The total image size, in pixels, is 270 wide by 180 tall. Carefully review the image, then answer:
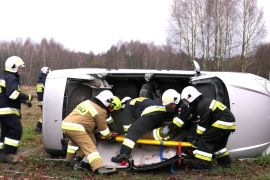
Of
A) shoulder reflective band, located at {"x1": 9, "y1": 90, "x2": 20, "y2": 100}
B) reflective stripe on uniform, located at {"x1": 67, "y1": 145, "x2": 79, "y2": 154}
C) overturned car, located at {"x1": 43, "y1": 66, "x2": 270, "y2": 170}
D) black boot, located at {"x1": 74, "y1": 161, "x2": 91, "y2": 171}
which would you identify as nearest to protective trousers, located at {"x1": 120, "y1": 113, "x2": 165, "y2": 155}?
overturned car, located at {"x1": 43, "y1": 66, "x2": 270, "y2": 170}

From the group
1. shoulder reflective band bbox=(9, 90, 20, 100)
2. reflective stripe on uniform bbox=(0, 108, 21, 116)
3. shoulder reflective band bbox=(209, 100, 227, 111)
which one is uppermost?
shoulder reflective band bbox=(9, 90, 20, 100)

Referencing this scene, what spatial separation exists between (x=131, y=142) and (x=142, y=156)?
0.47 metres

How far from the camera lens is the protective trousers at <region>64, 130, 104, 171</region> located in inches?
239

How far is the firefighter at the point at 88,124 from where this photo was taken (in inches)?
246

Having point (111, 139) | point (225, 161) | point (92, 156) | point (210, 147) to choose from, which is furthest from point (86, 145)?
point (225, 161)

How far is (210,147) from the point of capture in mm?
6203

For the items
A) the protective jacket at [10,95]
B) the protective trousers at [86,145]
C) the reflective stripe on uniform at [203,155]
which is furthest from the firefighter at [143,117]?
the protective jacket at [10,95]

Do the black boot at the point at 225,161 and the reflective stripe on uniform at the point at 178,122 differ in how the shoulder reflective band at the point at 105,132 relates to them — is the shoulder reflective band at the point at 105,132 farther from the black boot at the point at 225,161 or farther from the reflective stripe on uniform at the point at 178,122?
the black boot at the point at 225,161

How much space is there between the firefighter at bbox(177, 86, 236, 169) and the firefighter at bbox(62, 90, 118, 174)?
1.27m

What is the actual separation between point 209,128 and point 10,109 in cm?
337

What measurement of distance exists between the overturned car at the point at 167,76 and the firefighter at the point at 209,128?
0.57 ft

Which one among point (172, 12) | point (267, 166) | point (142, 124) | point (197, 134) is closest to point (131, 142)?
point (142, 124)

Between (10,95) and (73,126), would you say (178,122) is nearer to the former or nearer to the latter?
(73,126)

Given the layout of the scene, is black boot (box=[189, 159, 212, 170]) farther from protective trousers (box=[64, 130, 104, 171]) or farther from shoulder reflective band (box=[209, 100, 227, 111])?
protective trousers (box=[64, 130, 104, 171])
